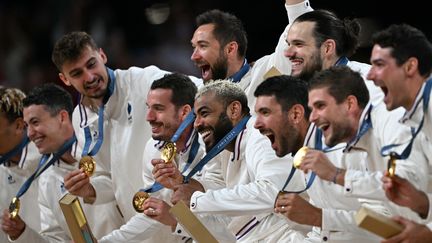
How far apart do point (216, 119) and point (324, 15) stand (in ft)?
2.74

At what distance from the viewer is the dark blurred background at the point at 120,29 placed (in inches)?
384

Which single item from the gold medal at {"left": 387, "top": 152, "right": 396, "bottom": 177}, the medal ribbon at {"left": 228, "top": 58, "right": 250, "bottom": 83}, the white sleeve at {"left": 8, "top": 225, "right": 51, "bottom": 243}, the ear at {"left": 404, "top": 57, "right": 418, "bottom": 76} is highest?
the ear at {"left": 404, "top": 57, "right": 418, "bottom": 76}

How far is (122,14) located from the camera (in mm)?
10945

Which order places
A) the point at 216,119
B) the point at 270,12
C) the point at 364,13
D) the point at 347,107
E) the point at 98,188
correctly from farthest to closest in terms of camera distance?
the point at 270,12
the point at 364,13
the point at 98,188
the point at 216,119
the point at 347,107

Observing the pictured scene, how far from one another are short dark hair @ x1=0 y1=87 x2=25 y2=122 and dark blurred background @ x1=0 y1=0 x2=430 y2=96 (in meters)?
1.99

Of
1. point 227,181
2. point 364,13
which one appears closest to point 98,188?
point 227,181

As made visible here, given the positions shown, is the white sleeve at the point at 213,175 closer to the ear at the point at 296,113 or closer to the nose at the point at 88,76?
the ear at the point at 296,113

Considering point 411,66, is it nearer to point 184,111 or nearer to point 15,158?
point 184,111

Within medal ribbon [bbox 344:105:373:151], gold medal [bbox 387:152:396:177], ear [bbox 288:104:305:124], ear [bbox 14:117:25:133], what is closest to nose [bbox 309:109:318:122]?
medal ribbon [bbox 344:105:373:151]

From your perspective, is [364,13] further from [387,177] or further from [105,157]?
[387,177]

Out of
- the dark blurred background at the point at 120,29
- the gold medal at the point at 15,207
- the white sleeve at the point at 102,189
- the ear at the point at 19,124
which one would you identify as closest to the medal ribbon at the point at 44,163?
the gold medal at the point at 15,207

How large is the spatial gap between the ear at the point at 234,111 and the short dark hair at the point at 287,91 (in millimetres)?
318

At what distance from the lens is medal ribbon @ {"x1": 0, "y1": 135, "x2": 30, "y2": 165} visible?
27.0 ft

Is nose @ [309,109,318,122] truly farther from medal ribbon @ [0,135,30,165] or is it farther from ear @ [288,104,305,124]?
medal ribbon @ [0,135,30,165]
